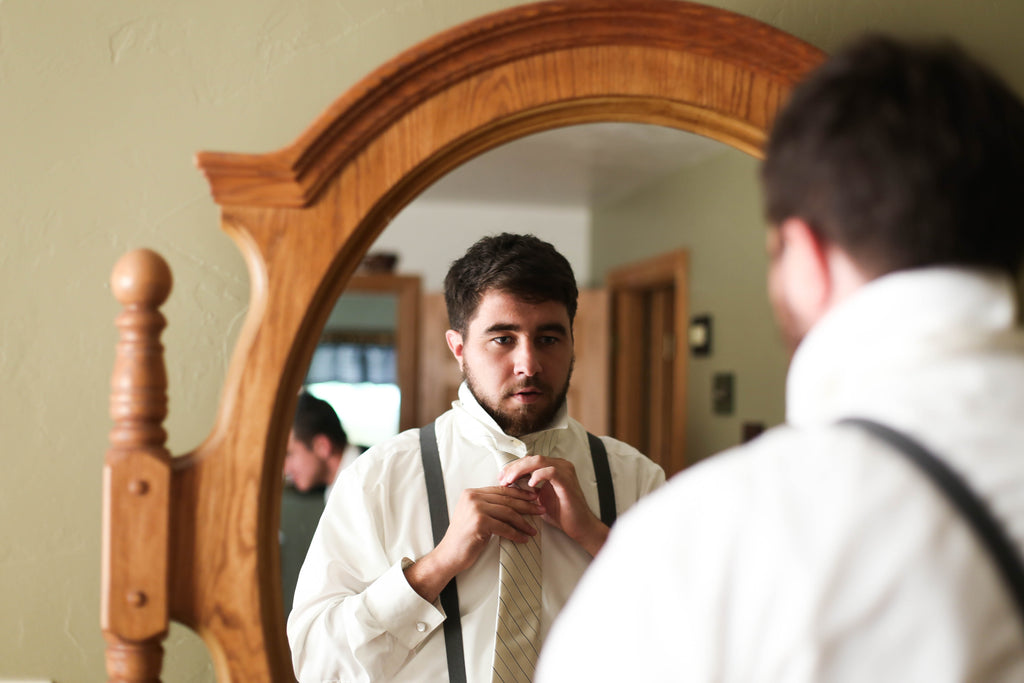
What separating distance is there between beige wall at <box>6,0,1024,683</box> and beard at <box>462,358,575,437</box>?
0.31 meters

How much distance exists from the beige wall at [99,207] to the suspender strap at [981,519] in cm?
77

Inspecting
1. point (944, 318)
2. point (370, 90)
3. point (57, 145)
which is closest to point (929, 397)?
point (944, 318)

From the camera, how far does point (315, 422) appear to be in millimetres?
947

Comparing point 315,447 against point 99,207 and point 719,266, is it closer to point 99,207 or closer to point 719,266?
point 99,207

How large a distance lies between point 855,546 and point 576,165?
25.2 inches

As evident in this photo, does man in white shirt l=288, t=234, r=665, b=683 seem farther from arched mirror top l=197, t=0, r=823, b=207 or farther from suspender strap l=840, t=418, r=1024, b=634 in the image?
suspender strap l=840, t=418, r=1024, b=634

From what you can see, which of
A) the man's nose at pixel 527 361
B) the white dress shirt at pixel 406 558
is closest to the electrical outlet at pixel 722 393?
the white dress shirt at pixel 406 558

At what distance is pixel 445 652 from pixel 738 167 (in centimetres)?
63

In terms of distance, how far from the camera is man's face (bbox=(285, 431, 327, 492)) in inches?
37.0

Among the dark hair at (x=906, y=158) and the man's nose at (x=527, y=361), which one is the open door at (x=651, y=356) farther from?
the dark hair at (x=906, y=158)

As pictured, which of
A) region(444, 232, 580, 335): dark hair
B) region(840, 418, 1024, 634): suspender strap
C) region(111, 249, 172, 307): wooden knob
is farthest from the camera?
region(444, 232, 580, 335): dark hair

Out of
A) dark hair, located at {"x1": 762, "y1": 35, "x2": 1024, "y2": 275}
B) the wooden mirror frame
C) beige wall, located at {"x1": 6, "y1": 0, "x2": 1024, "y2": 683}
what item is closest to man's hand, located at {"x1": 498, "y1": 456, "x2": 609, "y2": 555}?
the wooden mirror frame

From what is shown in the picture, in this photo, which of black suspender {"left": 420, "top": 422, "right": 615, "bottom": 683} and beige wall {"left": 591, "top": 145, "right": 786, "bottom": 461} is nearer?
black suspender {"left": 420, "top": 422, "right": 615, "bottom": 683}

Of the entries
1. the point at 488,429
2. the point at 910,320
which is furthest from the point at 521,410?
the point at 910,320
